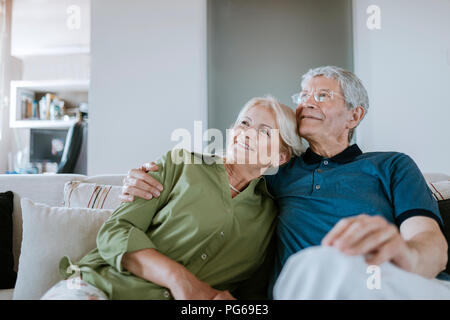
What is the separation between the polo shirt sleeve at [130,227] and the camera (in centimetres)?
102

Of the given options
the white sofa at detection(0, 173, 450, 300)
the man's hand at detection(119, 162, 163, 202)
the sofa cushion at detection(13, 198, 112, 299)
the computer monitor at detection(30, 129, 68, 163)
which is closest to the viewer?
the man's hand at detection(119, 162, 163, 202)

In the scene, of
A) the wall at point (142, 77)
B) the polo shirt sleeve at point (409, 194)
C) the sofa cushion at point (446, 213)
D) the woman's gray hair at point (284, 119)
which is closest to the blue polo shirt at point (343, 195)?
the polo shirt sleeve at point (409, 194)

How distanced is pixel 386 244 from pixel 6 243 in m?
1.42

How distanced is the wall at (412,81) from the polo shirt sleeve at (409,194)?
1.37m

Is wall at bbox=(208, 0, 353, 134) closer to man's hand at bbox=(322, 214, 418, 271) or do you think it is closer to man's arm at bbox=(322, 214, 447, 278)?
man's arm at bbox=(322, 214, 447, 278)

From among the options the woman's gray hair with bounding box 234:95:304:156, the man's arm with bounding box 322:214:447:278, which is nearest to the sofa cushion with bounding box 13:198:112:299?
the woman's gray hair with bounding box 234:95:304:156

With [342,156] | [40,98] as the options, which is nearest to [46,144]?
[40,98]

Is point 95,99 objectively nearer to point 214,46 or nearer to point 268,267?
point 214,46

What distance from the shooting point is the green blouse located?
1.04m

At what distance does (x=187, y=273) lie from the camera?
1.02 metres

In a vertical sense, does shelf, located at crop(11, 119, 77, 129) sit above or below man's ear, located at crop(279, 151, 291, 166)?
above

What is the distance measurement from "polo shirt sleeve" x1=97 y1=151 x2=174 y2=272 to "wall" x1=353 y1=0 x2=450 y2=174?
179 centimetres

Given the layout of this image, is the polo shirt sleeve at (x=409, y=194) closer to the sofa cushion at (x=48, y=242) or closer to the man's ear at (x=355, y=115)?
the man's ear at (x=355, y=115)
